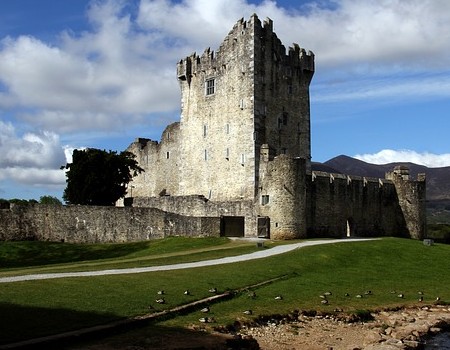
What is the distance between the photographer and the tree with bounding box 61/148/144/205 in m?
64.6

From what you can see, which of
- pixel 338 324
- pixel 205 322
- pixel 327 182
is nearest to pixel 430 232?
pixel 327 182

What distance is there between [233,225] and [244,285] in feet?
74.3

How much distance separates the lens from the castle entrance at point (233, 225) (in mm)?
47250

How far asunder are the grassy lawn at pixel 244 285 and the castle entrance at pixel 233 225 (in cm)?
1062

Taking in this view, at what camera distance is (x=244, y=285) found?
81.8 ft

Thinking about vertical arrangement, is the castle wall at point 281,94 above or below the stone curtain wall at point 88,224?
above

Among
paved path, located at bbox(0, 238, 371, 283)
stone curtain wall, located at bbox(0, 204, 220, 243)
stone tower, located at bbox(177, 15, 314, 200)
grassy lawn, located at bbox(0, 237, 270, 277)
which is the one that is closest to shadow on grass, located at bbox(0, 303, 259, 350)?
paved path, located at bbox(0, 238, 371, 283)

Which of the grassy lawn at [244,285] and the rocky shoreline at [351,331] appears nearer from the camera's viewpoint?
the grassy lawn at [244,285]


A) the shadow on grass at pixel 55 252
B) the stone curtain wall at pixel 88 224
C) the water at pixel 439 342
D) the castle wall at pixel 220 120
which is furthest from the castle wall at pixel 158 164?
the water at pixel 439 342

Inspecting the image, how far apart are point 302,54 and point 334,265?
30.5 meters

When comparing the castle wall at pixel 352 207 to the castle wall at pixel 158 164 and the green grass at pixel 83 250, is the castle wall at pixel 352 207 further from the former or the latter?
the castle wall at pixel 158 164

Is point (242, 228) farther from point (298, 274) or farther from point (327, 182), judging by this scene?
point (298, 274)

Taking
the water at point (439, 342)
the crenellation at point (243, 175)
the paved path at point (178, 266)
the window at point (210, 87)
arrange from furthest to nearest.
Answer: the window at point (210, 87) → the crenellation at point (243, 175) → the paved path at point (178, 266) → the water at point (439, 342)

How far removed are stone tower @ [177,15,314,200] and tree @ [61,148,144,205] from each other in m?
9.75
